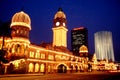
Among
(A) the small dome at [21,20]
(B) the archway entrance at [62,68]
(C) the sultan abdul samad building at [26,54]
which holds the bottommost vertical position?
(B) the archway entrance at [62,68]

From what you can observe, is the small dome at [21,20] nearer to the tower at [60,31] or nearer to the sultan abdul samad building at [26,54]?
the sultan abdul samad building at [26,54]

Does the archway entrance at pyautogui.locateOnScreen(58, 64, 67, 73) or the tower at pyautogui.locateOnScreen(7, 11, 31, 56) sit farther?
the archway entrance at pyautogui.locateOnScreen(58, 64, 67, 73)

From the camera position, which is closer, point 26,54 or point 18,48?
point 18,48

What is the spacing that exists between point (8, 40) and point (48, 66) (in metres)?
18.8

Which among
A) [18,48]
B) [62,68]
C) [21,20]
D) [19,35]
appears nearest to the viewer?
[18,48]

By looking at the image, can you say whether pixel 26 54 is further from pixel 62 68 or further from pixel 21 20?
pixel 62 68

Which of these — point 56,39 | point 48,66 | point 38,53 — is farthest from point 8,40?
point 56,39

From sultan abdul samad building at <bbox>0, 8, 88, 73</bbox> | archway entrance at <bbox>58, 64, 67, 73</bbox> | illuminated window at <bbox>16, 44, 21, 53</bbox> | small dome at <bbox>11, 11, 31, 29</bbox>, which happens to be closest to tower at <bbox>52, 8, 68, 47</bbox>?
sultan abdul samad building at <bbox>0, 8, 88, 73</bbox>

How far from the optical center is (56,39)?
92562 millimetres

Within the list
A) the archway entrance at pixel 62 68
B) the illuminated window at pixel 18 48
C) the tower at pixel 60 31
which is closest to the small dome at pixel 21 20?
the illuminated window at pixel 18 48

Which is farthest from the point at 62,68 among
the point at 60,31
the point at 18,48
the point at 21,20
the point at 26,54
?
the point at 60,31

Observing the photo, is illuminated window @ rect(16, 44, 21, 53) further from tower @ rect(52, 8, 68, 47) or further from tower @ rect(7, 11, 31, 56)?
tower @ rect(52, 8, 68, 47)

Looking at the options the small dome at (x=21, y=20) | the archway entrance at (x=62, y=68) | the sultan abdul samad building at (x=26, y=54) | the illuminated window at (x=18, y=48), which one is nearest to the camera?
the sultan abdul samad building at (x=26, y=54)

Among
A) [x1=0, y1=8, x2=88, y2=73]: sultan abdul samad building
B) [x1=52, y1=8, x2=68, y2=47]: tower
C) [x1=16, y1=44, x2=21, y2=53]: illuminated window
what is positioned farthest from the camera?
[x1=52, y1=8, x2=68, y2=47]: tower
